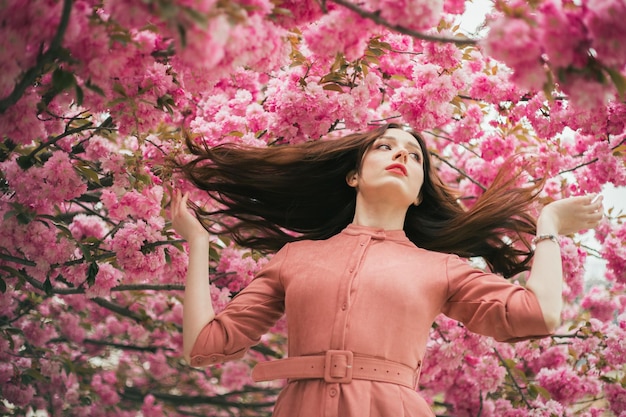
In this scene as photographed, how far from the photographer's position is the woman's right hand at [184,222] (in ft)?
9.27

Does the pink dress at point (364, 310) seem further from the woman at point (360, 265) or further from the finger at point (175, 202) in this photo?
the finger at point (175, 202)

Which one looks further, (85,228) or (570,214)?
(85,228)

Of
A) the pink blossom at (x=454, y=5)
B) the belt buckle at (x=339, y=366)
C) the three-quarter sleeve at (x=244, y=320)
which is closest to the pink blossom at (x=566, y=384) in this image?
the three-quarter sleeve at (x=244, y=320)

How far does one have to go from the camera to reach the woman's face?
282 cm

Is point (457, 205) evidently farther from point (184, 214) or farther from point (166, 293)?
point (166, 293)

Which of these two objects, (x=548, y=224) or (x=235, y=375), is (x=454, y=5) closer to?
(x=548, y=224)

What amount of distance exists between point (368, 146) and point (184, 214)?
0.77 metres

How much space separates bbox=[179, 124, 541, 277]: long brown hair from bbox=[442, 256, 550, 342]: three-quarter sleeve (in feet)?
1.22

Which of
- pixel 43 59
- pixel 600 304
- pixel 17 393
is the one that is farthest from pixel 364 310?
pixel 600 304

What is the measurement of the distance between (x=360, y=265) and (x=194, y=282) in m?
0.60

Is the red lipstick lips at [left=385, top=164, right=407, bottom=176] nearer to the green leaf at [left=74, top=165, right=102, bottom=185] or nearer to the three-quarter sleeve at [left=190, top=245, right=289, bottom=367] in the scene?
the three-quarter sleeve at [left=190, top=245, right=289, bottom=367]

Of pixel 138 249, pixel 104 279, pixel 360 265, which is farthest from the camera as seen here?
pixel 104 279

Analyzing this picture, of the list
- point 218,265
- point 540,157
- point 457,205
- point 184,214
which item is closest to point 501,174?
point 457,205

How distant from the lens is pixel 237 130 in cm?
353
